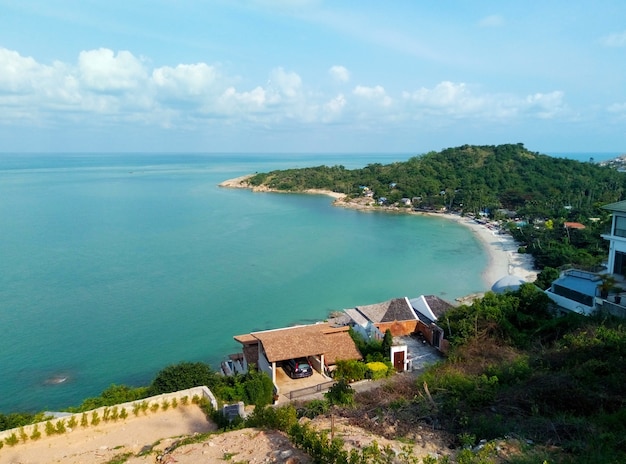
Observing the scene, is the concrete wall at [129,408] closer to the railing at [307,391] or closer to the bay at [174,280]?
the railing at [307,391]

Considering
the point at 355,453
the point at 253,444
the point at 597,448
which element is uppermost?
the point at 355,453

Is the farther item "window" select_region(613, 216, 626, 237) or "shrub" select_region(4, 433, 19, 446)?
"window" select_region(613, 216, 626, 237)

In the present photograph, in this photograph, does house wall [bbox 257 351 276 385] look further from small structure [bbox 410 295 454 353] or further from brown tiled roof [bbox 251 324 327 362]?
small structure [bbox 410 295 454 353]

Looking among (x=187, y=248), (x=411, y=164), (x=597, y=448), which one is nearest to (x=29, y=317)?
(x=187, y=248)

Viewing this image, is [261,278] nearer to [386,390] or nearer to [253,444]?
[386,390]


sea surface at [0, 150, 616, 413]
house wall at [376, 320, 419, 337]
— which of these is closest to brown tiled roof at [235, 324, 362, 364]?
house wall at [376, 320, 419, 337]

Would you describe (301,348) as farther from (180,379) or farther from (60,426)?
(60,426)
